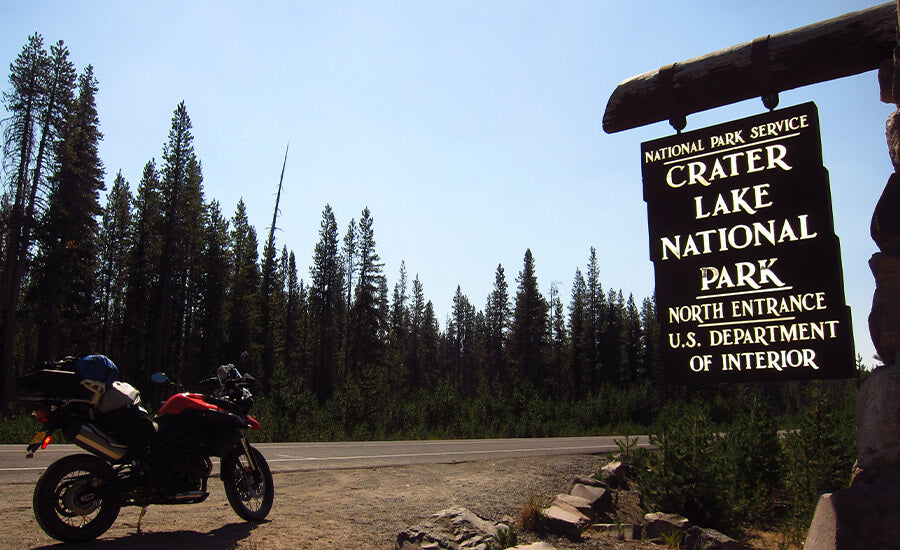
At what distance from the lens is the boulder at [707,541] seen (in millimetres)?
5387

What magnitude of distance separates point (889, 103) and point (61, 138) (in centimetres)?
3620

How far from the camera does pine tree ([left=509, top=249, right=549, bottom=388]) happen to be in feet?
212

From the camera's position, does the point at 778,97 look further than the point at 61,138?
No

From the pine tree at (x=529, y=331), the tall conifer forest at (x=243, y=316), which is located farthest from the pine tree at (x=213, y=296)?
the pine tree at (x=529, y=331)

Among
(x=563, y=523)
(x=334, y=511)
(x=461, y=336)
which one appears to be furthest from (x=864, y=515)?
(x=461, y=336)

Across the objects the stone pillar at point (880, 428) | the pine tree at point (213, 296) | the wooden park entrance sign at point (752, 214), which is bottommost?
the stone pillar at point (880, 428)

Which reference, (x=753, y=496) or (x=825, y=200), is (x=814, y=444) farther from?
(x=825, y=200)

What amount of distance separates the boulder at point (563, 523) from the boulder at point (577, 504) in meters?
0.35

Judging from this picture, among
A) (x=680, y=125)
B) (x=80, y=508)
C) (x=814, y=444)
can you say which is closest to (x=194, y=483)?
(x=80, y=508)

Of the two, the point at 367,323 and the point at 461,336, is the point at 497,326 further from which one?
the point at 461,336

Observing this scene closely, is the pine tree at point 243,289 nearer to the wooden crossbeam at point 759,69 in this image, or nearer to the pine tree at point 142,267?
the pine tree at point 142,267

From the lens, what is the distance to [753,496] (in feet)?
28.1

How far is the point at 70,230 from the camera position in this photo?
110ft

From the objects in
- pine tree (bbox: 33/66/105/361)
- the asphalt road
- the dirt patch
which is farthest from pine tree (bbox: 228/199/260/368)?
the dirt patch
